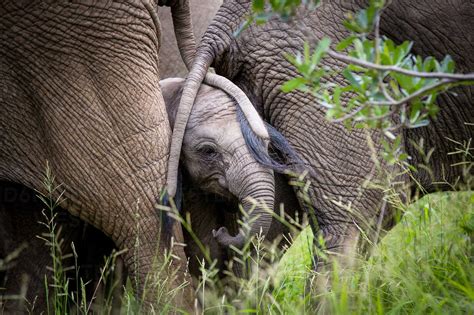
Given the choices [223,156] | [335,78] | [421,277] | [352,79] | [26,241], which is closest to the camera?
[352,79]

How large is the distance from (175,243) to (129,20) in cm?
87

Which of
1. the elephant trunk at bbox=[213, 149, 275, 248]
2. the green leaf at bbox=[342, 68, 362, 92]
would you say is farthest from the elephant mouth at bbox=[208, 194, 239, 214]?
the green leaf at bbox=[342, 68, 362, 92]

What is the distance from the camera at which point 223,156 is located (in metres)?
3.74

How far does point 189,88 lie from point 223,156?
0.37 meters

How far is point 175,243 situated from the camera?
3.42m

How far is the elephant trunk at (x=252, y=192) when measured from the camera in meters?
3.55

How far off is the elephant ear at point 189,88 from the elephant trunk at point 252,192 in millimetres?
154

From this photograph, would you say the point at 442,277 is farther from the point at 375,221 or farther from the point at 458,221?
the point at 375,221

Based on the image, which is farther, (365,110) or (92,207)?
(92,207)

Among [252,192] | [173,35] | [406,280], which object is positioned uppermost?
[406,280]

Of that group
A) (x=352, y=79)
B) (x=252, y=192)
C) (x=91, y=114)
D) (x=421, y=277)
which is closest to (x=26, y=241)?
(x=91, y=114)

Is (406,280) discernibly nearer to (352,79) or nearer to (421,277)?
(421,277)

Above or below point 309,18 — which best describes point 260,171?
below

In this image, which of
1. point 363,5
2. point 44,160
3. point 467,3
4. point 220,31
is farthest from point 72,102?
point 467,3
